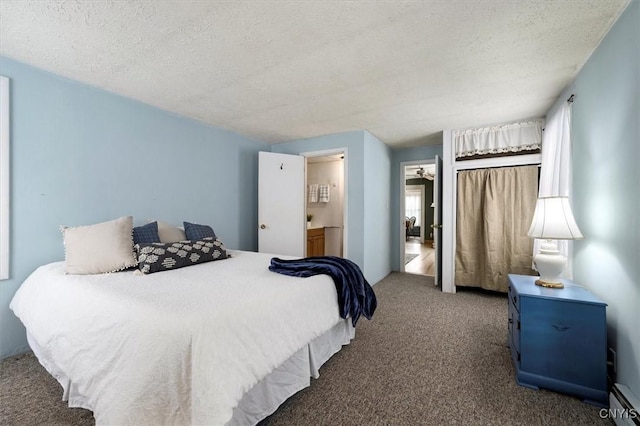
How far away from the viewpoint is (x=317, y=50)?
1938 millimetres

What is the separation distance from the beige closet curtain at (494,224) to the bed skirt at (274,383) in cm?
267

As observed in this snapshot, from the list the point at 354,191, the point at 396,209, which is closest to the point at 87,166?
the point at 354,191

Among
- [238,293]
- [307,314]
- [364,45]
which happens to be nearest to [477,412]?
[307,314]

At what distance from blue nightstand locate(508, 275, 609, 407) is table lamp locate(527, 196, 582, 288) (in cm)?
14

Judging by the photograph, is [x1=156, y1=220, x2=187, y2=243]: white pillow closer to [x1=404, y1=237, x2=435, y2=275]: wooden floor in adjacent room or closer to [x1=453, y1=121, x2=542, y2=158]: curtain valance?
[x1=453, y1=121, x2=542, y2=158]: curtain valance

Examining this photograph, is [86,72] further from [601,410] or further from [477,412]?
[601,410]

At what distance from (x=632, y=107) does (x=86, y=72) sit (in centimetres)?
389

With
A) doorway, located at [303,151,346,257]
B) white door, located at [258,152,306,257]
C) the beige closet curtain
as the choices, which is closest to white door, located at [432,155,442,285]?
the beige closet curtain

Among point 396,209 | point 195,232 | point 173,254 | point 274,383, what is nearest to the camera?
point 274,383

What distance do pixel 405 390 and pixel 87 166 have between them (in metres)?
3.29

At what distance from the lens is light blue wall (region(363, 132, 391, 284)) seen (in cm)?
394

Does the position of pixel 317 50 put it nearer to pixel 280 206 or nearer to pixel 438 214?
pixel 280 206

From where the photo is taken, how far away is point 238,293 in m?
1.48

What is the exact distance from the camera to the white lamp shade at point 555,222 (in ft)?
6.14
